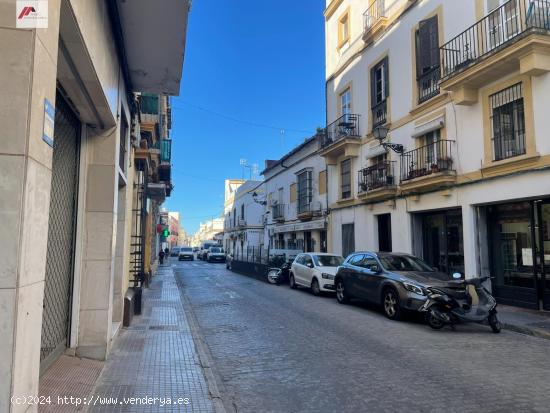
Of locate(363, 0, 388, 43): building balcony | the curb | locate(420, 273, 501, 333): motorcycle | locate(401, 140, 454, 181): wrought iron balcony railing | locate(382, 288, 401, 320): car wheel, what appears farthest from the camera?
locate(363, 0, 388, 43): building balcony

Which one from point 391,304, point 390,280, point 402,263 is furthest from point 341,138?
point 391,304

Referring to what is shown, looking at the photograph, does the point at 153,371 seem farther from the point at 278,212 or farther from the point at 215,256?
the point at 215,256

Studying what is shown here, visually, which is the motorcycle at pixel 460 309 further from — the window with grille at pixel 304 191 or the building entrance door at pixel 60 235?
the window with grille at pixel 304 191

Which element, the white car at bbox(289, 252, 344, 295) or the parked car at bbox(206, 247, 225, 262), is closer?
the white car at bbox(289, 252, 344, 295)

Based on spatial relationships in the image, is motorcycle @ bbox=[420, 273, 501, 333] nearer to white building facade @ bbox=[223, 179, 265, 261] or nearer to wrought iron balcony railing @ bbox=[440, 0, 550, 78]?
wrought iron balcony railing @ bbox=[440, 0, 550, 78]

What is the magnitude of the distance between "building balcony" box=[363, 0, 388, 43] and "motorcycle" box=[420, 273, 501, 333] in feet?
41.7

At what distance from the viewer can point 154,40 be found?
6355mm

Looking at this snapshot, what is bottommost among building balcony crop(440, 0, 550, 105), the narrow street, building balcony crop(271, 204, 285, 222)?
the narrow street

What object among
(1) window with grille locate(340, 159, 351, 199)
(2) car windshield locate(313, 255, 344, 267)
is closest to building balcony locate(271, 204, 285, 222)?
(1) window with grille locate(340, 159, 351, 199)

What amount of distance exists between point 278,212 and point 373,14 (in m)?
15.4

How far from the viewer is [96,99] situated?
17.8ft

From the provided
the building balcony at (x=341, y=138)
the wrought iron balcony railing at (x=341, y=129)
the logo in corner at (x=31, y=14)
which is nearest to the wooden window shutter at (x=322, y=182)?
the building balcony at (x=341, y=138)

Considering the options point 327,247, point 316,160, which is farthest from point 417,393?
point 316,160

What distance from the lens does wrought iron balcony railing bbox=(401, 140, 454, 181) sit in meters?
13.8
